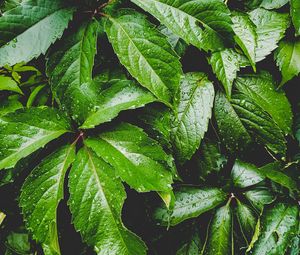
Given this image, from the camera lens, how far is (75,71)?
0.91 meters

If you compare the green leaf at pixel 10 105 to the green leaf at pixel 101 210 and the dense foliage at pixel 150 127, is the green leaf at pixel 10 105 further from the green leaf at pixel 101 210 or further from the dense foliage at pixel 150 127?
the green leaf at pixel 101 210

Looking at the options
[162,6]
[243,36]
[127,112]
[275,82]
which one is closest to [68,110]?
[127,112]

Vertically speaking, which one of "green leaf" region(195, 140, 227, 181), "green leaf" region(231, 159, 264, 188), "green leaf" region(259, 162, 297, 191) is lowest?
"green leaf" region(231, 159, 264, 188)

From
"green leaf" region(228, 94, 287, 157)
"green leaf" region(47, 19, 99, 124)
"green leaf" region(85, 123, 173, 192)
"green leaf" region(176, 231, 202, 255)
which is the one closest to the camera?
"green leaf" region(85, 123, 173, 192)

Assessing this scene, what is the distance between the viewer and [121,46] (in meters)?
0.89

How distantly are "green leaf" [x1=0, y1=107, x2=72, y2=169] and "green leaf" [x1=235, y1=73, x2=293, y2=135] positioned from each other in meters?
0.55

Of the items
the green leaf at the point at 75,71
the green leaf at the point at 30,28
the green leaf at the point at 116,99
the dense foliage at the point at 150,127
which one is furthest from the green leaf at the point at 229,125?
the green leaf at the point at 30,28

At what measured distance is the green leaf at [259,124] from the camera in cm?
99

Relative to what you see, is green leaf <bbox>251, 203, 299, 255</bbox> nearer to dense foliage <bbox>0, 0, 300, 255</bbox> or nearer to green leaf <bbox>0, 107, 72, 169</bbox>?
dense foliage <bbox>0, 0, 300, 255</bbox>

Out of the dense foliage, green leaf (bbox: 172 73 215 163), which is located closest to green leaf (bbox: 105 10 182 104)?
the dense foliage

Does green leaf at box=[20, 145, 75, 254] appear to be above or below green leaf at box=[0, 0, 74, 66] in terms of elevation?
below

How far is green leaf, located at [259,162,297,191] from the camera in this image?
0.96 meters

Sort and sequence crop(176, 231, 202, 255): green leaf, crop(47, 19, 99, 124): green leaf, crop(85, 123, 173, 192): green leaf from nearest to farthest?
crop(85, 123, 173, 192): green leaf < crop(47, 19, 99, 124): green leaf < crop(176, 231, 202, 255): green leaf

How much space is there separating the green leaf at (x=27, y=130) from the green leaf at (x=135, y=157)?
0.31 ft
